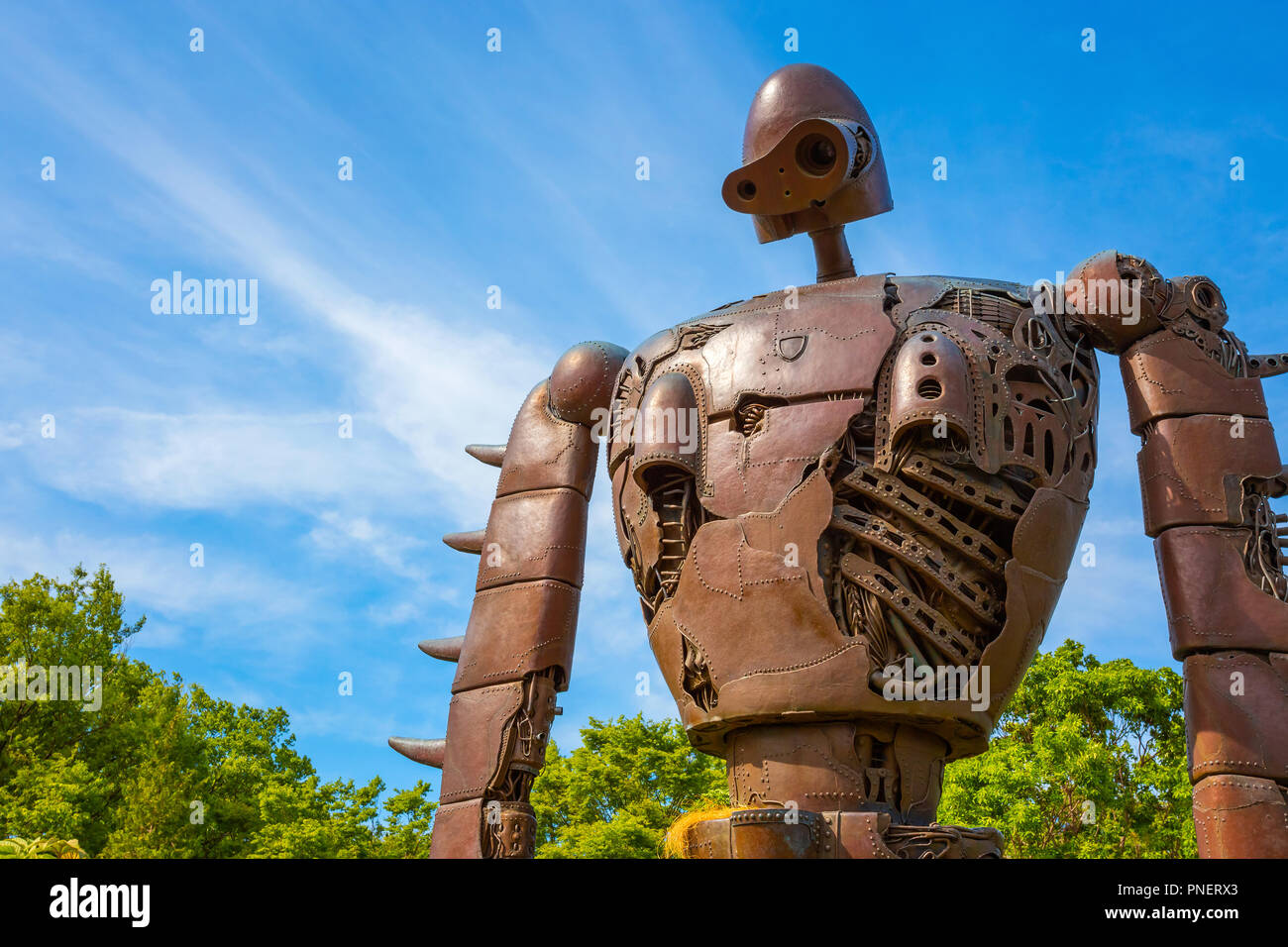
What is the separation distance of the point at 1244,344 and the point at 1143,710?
11291mm

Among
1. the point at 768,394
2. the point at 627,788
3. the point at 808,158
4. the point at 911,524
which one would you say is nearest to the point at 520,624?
the point at 768,394

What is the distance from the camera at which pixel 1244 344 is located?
23.3 feet

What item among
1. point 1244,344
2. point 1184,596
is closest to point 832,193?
point 1244,344

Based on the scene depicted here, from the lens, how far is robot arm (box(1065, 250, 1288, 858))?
20.2ft

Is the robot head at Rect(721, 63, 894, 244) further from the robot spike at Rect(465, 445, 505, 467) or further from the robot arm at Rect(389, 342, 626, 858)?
the robot spike at Rect(465, 445, 505, 467)

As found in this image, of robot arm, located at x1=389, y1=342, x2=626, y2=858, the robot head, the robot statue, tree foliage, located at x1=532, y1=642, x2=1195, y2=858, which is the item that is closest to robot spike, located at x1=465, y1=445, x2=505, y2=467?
robot arm, located at x1=389, y1=342, x2=626, y2=858

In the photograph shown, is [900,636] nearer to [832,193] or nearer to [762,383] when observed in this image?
[762,383]

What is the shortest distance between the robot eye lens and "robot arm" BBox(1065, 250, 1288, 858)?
148 centimetres

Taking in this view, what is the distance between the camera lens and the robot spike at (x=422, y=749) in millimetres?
8477

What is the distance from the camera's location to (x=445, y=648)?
8.80m

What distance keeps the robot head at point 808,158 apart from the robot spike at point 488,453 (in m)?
2.49

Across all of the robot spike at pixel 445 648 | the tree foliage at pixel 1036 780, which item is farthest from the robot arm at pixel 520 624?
the tree foliage at pixel 1036 780

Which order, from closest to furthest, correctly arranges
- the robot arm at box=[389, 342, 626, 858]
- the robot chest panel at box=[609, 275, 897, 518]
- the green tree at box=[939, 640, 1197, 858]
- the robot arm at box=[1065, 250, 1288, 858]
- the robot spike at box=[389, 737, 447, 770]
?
the robot arm at box=[1065, 250, 1288, 858]
the robot chest panel at box=[609, 275, 897, 518]
the robot arm at box=[389, 342, 626, 858]
the robot spike at box=[389, 737, 447, 770]
the green tree at box=[939, 640, 1197, 858]
